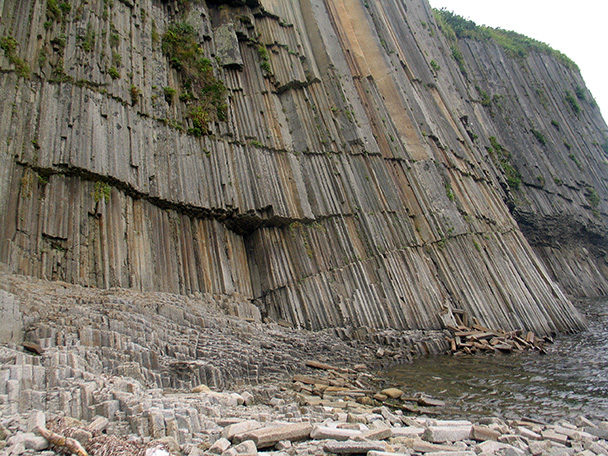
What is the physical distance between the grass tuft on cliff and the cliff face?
1935cm

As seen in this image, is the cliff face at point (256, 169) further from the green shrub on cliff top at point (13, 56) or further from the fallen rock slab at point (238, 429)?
the fallen rock slab at point (238, 429)

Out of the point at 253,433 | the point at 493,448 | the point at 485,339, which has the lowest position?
the point at 493,448

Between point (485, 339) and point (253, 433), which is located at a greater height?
point (485, 339)

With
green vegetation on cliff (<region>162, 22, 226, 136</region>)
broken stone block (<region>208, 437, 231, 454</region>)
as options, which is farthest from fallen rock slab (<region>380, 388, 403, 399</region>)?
green vegetation on cliff (<region>162, 22, 226, 136</region>)

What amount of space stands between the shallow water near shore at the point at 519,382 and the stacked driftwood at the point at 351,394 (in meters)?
0.56

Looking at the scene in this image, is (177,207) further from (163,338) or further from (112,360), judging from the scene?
(112,360)

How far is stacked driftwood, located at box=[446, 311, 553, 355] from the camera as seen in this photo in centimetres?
1590

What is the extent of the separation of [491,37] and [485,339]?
42851mm

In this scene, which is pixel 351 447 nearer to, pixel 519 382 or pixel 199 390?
pixel 199 390

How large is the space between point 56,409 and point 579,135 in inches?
2138

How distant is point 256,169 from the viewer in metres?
19.2

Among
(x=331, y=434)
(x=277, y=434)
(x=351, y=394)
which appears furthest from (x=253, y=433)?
(x=351, y=394)

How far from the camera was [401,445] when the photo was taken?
4898mm

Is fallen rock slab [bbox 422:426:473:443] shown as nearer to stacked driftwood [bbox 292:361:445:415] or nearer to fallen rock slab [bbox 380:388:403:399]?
stacked driftwood [bbox 292:361:445:415]
